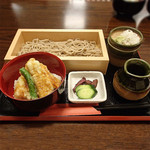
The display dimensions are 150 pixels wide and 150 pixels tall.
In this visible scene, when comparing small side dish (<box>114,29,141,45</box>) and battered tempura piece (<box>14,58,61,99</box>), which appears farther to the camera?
small side dish (<box>114,29,141,45</box>)

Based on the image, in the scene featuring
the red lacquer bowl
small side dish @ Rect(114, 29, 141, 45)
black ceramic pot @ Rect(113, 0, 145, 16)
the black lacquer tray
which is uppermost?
black ceramic pot @ Rect(113, 0, 145, 16)

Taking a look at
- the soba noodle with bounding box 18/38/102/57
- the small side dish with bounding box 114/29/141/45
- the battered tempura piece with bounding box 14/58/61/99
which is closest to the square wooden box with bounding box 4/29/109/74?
the soba noodle with bounding box 18/38/102/57

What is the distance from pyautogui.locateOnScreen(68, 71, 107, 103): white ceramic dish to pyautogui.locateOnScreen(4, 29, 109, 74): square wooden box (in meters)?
0.09

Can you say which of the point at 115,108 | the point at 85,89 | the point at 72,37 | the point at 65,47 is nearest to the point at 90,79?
the point at 85,89

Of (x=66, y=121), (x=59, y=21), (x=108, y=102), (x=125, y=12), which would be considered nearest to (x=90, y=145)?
(x=66, y=121)

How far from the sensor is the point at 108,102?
3.85 feet

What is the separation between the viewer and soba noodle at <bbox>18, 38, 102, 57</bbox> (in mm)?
1507

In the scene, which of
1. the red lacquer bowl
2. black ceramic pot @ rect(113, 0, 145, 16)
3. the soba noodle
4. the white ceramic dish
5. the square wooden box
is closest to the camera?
the red lacquer bowl

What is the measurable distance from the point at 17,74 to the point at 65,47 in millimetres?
604

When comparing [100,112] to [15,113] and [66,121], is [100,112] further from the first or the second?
[15,113]

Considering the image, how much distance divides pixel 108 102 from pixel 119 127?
0.21 meters

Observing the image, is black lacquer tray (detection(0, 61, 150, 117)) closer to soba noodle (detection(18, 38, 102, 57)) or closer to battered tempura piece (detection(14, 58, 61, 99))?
battered tempura piece (detection(14, 58, 61, 99))

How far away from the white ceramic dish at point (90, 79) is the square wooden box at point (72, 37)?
0.09 meters

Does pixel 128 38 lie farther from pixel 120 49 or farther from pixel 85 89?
pixel 85 89
